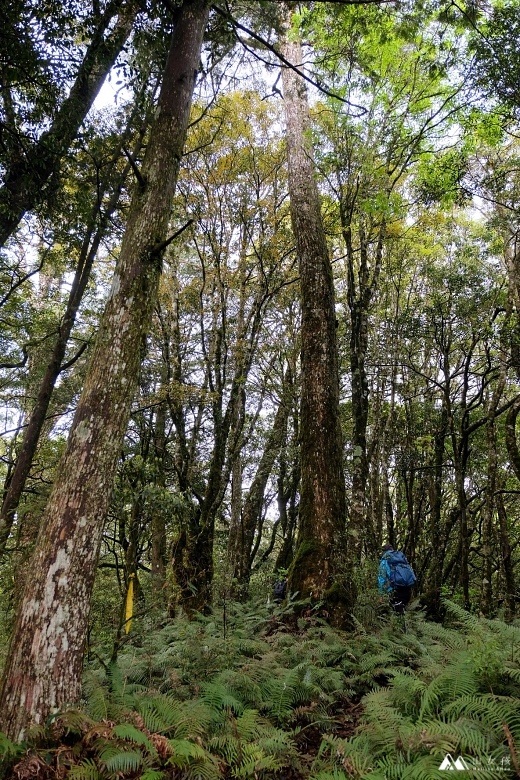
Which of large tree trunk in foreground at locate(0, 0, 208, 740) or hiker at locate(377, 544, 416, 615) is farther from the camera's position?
hiker at locate(377, 544, 416, 615)

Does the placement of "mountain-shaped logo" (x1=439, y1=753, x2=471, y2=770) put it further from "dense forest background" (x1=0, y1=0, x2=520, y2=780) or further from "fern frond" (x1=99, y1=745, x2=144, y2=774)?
"fern frond" (x1=99, y1=745, x2=144, y2=774)

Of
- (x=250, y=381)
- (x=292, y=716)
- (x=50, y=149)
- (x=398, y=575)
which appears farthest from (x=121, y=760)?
(x=250, y=381)

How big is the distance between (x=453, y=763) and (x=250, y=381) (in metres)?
14.6

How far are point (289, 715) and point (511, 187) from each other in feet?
45.5

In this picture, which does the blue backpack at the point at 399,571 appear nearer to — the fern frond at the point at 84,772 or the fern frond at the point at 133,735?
the fern frond at the point at 133,735

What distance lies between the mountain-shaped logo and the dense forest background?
0.06 m

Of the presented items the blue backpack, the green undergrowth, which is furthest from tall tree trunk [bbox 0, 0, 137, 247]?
the blue backpack

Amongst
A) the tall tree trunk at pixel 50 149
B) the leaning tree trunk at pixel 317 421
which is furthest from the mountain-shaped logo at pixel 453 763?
the tall tree trunk at pixel 50 149

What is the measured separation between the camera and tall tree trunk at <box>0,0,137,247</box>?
6.48 m

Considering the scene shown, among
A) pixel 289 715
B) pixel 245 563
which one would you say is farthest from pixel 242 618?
pixel 245 563

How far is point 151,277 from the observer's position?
4344 millimetres

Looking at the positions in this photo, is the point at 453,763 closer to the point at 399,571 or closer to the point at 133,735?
the point at 133,735

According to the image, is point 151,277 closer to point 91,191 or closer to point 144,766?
point 144,766

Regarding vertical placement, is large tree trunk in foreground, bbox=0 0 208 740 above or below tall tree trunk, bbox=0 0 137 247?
below
